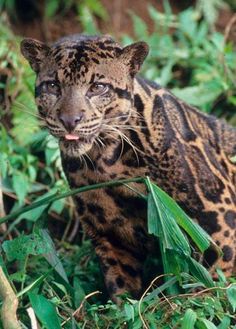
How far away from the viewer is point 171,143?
6.68 meters

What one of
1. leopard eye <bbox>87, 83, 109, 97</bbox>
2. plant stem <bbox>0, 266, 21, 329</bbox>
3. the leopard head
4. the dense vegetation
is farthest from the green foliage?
plant stem <bbox>0, 266, 21, 329</bbox>

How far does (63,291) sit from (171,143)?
1089mm

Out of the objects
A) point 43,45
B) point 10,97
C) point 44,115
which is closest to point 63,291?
point 44,115

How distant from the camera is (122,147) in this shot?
6578 millimetres

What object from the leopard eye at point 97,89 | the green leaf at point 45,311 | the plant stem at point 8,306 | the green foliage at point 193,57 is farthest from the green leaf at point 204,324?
the green foliage at point 193,57

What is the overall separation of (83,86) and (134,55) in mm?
434

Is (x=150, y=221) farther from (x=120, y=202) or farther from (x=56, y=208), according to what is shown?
(x=56, y=208)

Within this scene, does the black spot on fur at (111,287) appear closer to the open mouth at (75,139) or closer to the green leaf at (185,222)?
the green leaf at (185,222)

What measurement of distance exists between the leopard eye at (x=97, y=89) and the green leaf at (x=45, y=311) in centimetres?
118

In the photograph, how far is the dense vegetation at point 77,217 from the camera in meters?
5.96

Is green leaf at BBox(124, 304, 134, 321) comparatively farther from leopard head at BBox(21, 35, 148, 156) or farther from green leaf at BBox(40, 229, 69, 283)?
leopard head at BBox(21, 35, 148, 156)

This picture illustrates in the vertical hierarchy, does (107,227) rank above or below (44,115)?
below

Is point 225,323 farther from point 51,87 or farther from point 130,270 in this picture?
point 51,87

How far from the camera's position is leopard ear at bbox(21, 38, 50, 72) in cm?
649
